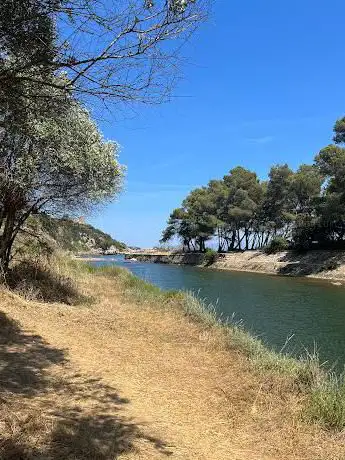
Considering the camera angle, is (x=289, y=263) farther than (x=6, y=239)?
Yes

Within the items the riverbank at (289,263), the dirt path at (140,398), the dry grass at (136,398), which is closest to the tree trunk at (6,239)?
the dry grass at (136,398)

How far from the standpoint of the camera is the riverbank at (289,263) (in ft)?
160

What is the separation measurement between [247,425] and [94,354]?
147 inches

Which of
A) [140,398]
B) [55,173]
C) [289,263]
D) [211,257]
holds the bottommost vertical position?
[140,398]

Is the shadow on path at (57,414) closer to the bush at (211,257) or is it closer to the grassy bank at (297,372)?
the grassy bank at (297,372)

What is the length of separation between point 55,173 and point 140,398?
24.3 feet

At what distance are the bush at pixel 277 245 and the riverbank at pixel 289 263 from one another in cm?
95

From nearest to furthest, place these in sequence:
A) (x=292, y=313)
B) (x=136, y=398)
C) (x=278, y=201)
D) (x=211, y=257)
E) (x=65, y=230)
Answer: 1. (x=136, y=398)
2. (x=65, y=230)
3. (x=292, y=313)
4. (x=278, y=201)
5. (x=211, y=257)

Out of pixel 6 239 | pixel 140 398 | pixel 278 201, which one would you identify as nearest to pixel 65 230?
pixel 6 239

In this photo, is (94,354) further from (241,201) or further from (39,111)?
(241,201)

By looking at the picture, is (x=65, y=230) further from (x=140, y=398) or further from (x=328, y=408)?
(x=328, y=408)

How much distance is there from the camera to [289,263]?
55438 mm

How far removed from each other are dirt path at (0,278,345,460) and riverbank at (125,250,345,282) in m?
38.5

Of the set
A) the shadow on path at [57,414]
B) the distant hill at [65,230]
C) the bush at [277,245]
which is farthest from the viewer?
the bush at [277,245]
